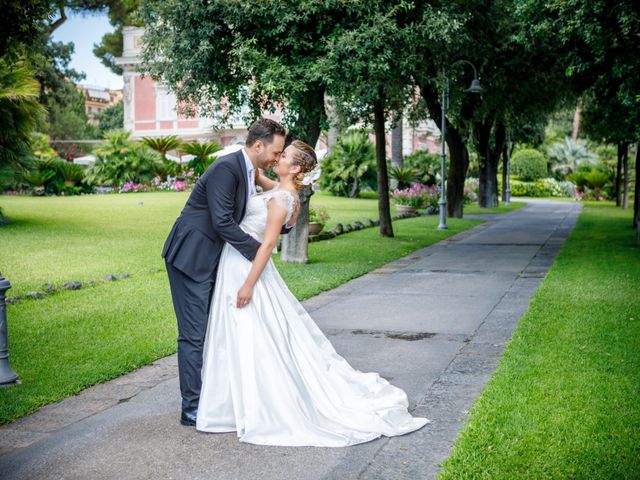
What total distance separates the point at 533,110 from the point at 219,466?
21237 mm

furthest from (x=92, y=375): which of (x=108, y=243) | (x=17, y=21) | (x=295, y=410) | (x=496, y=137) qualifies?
(x=496, y=137)

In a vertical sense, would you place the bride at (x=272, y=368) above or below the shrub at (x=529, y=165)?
below

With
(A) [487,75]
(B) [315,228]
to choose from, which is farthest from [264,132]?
(A) [487,75]

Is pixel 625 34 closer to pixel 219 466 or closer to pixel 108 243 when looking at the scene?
pixel 108 243

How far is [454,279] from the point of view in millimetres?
11492

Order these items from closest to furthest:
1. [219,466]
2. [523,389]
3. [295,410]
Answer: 1. [219,466]
2. [295,410]
3. [523,389]

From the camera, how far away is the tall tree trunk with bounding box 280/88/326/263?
12648 mm

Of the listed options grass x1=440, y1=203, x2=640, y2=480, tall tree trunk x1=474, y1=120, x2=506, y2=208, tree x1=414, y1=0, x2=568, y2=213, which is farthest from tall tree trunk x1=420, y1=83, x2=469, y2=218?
grass x1=440, y1=203, x2=640, y2=480

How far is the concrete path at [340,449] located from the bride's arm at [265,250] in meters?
0.87

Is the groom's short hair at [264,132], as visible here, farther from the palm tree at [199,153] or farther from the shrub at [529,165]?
the shrub at [529,165]

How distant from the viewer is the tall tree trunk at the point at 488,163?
1202 inches

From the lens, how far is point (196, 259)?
15.6 feet

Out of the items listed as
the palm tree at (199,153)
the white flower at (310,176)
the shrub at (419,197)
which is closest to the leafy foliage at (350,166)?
the palm tree at (199,153)

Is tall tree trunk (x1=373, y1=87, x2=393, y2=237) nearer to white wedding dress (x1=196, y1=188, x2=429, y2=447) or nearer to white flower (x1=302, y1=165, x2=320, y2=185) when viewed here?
white flower (x1=302, y1=165, x2=320, y2=185)
